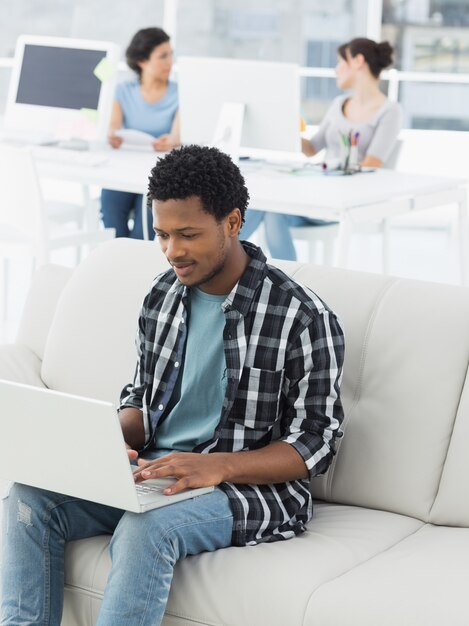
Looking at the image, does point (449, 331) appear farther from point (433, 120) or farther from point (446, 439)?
point (433, 120)

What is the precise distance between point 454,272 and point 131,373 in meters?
3.55

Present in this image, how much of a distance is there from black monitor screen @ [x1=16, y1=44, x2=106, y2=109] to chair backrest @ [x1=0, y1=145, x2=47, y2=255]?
2.83 ft

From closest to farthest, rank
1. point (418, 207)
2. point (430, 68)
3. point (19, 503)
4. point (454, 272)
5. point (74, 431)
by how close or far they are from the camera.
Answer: point (74, 431) < point (19, 503) < point (418, 207) < point (454, 272) < point (430, 68)

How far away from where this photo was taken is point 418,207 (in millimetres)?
3998

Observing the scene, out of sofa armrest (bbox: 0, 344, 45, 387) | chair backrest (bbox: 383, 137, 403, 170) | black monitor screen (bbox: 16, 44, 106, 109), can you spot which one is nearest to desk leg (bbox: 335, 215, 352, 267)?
chair backrest (bbox: 383, 137, 403, 170)

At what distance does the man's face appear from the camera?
1.88 metres

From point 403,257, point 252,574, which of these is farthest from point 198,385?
point 403,257

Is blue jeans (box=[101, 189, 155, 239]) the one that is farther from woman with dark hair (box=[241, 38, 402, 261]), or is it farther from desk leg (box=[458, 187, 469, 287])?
desk leg (box=[458, 187, 469, 287])

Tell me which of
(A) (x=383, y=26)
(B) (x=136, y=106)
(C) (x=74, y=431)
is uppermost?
(A) (x=383, y=26)

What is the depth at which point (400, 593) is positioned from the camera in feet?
5.50

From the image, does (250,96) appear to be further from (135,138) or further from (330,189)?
(135,138)

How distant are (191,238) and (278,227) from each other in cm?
271

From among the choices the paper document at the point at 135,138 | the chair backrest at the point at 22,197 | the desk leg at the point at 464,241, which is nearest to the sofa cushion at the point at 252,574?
the chair backrest at the point at 22,197

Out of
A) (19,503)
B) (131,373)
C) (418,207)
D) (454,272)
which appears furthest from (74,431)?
(454,272)
